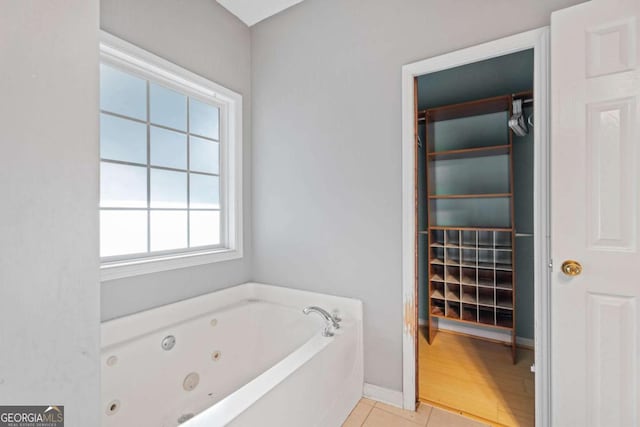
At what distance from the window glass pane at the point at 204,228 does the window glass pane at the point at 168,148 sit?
37 centimetres

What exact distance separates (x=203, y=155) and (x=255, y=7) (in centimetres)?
114

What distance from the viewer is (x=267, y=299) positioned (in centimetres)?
227

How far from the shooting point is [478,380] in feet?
6.75

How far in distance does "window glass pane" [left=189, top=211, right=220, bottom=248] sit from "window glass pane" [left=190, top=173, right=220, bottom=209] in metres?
0.06

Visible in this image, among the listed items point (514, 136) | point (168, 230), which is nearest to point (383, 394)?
point (168, 230)

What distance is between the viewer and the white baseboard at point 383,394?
70.2 inches

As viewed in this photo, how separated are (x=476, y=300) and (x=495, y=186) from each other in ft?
3.47

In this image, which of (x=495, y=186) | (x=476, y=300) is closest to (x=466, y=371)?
(x=476, y=300)

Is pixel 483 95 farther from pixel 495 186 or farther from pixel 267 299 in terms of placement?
pixel 267 299

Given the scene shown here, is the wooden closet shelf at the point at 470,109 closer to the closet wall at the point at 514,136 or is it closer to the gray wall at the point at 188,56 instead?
the closet wall at the point at 514,136

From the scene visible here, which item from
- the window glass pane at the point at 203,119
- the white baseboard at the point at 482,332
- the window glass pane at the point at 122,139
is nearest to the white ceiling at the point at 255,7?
the window glass pane at the point at 203,119
